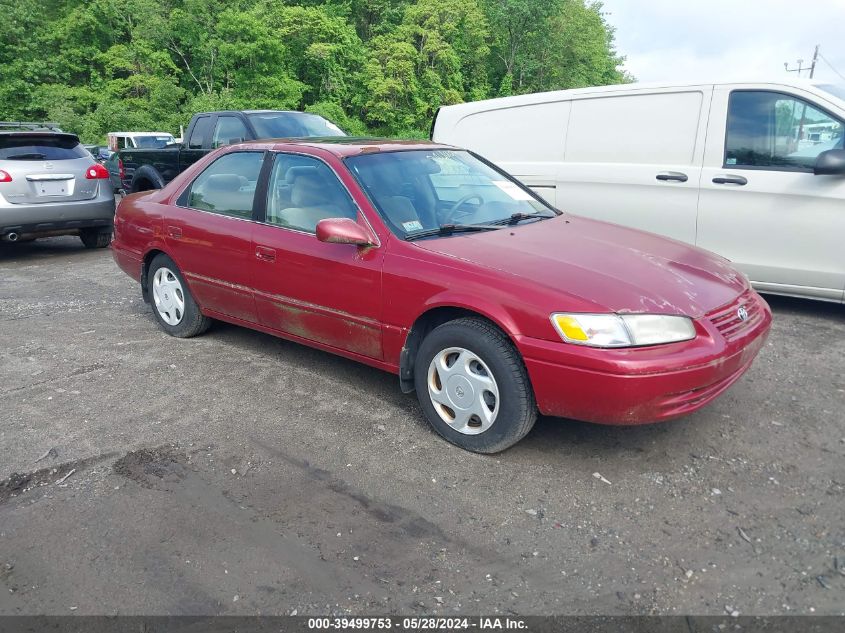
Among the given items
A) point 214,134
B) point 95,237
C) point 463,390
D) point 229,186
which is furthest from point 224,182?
point 95,237

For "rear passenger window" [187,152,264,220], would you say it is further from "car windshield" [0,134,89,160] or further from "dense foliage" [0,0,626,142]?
"dense foliage" [0,0,626,142]

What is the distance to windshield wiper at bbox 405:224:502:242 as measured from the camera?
12.4 ft

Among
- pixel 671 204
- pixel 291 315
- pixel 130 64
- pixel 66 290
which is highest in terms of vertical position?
pixel 130 64

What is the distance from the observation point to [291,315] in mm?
4320

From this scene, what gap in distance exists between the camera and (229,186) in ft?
15.8

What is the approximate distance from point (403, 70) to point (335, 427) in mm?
37403

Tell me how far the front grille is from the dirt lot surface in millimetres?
600

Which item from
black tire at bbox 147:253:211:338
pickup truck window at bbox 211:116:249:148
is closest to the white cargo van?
black tire at bbox 147:253:211:338

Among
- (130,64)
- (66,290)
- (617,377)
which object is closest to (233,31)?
(130,64)

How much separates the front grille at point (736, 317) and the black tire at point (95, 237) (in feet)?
28.4

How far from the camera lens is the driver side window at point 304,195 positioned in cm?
405

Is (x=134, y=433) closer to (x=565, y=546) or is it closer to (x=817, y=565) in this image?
(x=565, y=546)

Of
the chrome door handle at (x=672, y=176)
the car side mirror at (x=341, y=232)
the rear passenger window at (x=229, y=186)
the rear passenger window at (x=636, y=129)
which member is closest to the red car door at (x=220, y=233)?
the rear passenger window at (x=229, y=186)

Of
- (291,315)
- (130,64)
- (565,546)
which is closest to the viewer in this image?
(565,546)
